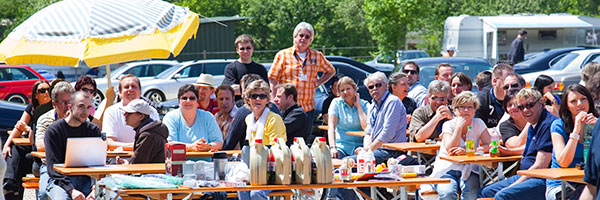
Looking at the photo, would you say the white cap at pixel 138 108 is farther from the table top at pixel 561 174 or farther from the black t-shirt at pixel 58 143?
the table top at pixel 561 174

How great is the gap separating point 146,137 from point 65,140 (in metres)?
0.67


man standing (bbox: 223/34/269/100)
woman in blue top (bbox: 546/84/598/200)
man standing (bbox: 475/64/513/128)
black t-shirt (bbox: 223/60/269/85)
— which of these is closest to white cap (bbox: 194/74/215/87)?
man standing (bbox: 223/34/269/100)

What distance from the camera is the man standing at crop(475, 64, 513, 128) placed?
29.1ft

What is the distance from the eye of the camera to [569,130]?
6.21 metres

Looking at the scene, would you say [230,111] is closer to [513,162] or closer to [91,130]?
[91,130]

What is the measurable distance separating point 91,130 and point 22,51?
1772 millimetres

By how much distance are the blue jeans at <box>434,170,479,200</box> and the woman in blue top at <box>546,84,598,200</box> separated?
1139 millimetres

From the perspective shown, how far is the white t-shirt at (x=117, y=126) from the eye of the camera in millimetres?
7902

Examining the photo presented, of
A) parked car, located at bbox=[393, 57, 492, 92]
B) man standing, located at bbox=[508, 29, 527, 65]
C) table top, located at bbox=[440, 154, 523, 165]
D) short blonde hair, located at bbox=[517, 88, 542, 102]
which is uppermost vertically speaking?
man standing, located at bbox=[508, 29, 527, 65]

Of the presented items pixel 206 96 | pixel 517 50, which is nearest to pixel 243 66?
pixel 206 96

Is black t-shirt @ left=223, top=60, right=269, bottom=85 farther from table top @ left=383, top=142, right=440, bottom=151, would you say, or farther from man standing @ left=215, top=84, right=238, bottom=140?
table top @ left=383, top=142, right=440, bottom=151

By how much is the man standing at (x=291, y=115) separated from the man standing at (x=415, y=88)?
7.59ft

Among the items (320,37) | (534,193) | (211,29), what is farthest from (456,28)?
(534,193)

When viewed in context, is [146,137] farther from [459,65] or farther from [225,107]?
[459,65]
